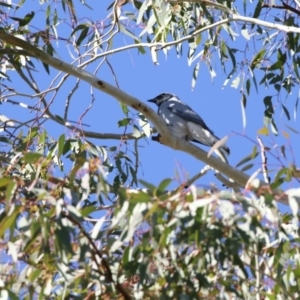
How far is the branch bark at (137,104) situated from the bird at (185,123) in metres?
1.29

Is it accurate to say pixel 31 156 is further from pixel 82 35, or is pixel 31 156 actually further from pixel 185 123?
pixel 185 123

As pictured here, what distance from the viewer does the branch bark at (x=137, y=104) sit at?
4293mm

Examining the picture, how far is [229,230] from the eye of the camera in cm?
294

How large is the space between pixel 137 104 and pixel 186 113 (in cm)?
217

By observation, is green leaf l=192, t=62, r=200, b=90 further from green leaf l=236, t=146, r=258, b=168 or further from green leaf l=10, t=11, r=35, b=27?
green leaf l=236, t=146, r=258, b=168

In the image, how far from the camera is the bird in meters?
6.12

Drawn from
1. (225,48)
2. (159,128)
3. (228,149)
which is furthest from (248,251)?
(225,48)

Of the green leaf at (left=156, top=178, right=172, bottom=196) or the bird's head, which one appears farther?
the bird's head

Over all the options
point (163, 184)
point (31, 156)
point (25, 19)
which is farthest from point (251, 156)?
point (25, 19)

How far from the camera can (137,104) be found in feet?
14.1

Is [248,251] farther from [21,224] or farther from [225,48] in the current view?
[225,48]

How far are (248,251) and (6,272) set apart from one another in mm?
697

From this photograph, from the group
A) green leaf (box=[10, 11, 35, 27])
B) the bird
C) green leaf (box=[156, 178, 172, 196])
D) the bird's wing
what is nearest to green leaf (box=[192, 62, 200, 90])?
the bird

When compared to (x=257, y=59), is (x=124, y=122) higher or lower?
lower
